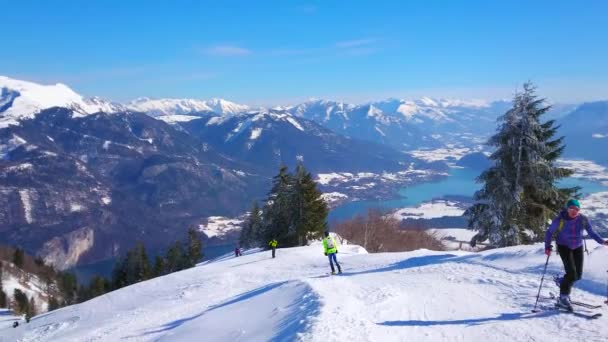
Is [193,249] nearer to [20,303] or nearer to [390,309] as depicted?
[20,303]

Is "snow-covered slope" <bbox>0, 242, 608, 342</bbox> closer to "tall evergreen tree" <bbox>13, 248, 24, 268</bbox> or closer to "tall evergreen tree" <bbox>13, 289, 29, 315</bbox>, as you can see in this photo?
"tall evergreen tree" <bbox>13, 289, 29, 315</bbox>

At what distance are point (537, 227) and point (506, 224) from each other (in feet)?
6.19

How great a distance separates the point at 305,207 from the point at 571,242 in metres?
37.2

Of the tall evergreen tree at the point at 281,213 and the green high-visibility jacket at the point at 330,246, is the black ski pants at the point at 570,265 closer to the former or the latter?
the green high-visibility jacket at the point at 330,246

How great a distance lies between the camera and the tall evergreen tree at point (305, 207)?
46.5 meters

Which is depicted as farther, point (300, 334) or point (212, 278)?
point (212, 278)

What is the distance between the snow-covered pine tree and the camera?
25812 millimetres

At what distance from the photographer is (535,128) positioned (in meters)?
25.9

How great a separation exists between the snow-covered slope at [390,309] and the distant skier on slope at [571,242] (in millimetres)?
663

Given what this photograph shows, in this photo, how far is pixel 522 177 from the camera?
1038 inches

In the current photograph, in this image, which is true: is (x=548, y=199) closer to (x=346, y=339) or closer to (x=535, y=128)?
(x=535, y=128)

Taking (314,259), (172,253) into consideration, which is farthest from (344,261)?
(172,253)

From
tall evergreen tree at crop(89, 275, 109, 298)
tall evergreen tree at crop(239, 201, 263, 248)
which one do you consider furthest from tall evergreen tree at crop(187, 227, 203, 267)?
tall evergreen tree at crop(89, 275, 109, 298)

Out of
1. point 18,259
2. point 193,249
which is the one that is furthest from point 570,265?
point 18,259
